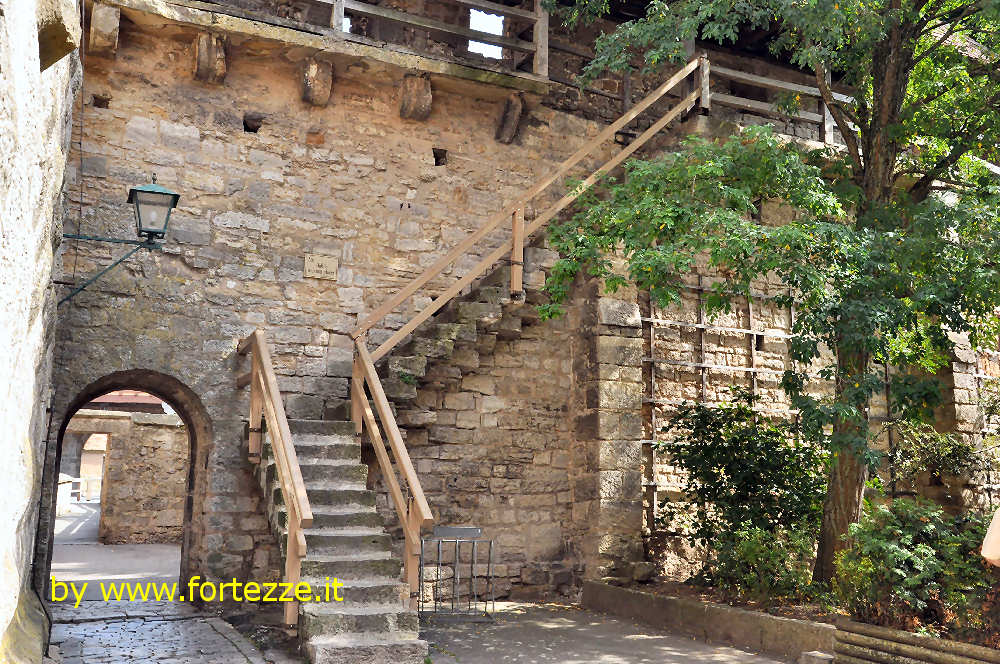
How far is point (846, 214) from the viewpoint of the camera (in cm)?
686

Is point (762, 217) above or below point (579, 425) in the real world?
above

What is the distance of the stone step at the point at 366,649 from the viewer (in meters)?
4.94

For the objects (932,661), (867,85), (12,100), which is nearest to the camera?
(12,100)

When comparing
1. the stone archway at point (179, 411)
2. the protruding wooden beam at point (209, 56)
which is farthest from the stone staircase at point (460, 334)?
the protruding wooden beam at point (209, 56)

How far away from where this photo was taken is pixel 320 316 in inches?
304

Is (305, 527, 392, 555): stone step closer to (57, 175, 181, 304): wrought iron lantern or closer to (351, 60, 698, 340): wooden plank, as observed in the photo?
(351, 60, 698, 340): wooden plank

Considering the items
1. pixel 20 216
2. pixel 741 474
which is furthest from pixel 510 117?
pixel 20 216

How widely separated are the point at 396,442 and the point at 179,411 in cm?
256

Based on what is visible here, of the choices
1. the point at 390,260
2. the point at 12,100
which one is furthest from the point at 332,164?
the point at 12,100

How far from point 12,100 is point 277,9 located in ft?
21.9

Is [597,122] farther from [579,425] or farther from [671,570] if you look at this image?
[671,570]

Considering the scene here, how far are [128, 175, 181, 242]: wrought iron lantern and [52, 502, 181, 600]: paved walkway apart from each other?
3363 millimetres

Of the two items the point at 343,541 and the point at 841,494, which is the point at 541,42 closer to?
the point at 841,494

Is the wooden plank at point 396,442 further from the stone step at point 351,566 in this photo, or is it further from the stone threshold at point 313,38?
the stone threshold at point 313,38
